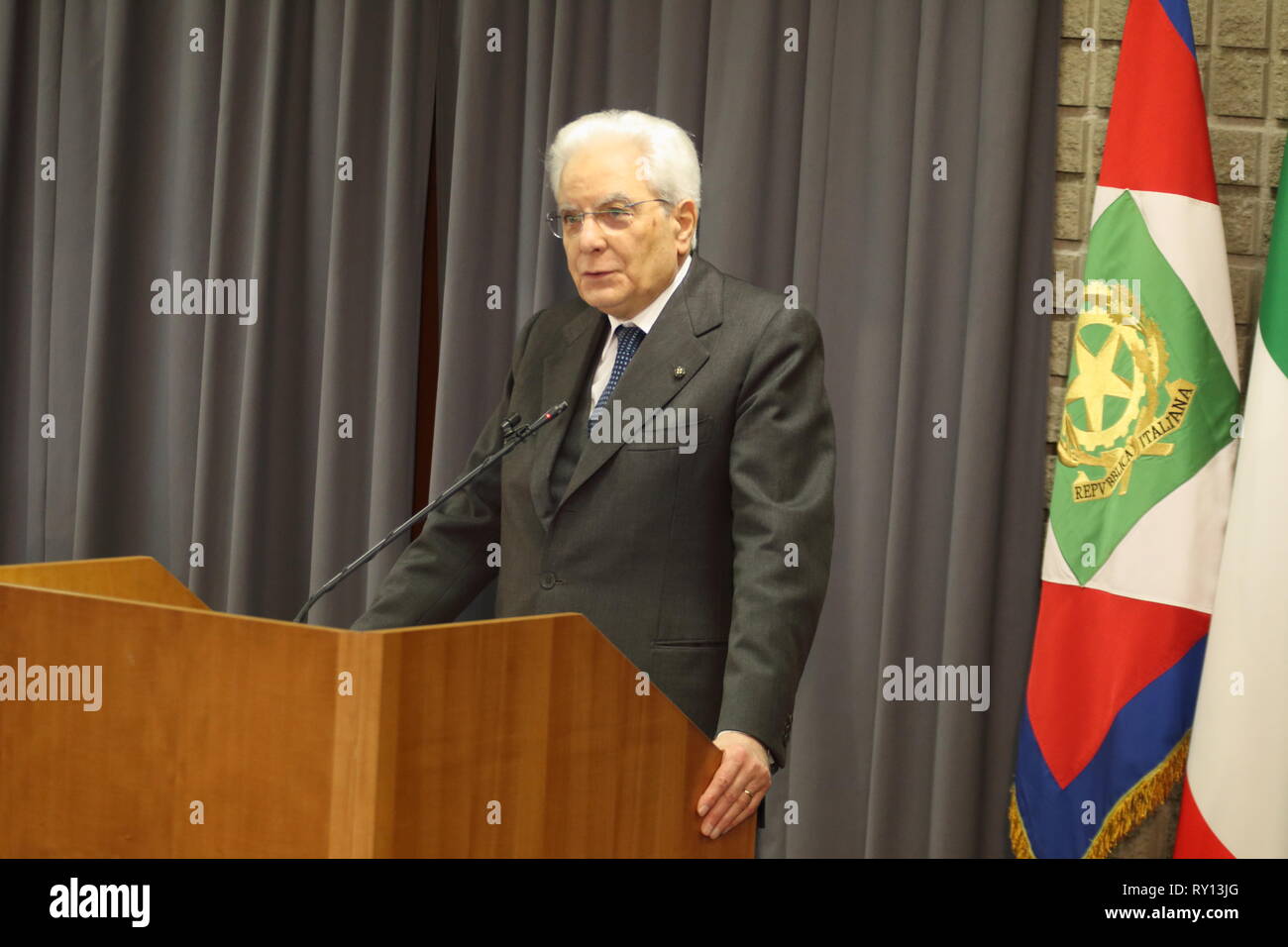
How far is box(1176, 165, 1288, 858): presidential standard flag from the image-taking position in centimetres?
216

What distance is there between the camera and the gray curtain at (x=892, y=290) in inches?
102

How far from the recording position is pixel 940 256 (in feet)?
8.71

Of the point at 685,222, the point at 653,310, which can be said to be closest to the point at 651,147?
the point at 685,222

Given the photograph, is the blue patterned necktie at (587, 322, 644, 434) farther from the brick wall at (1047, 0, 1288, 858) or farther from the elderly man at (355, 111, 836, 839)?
the brick wall at (1047, 0, 1288, 858)

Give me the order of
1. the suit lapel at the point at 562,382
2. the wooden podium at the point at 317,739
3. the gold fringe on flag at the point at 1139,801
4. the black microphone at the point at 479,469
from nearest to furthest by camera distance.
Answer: the wooden podium at the point at 317,739
the black microphone at the point at 479,469
the suit lapel at the point at 562,382
the gold fringe on flag at the point at 1139,801

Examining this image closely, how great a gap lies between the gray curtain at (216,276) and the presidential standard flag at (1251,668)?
70.7 inches

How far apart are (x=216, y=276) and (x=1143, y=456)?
7.12ft

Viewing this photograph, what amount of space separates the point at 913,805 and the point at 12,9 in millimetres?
2992

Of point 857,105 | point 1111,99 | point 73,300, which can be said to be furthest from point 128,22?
point 1111,99

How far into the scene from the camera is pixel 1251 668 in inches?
85.7

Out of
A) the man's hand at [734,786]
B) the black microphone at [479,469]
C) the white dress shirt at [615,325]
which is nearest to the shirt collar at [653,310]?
the white dress shirt at [615,325]

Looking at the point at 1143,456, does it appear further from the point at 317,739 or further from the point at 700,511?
the point at 317,739

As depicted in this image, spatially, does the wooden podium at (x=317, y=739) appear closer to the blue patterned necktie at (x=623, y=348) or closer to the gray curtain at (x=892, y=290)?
the blue patterned necktie at (x=623, y=348)

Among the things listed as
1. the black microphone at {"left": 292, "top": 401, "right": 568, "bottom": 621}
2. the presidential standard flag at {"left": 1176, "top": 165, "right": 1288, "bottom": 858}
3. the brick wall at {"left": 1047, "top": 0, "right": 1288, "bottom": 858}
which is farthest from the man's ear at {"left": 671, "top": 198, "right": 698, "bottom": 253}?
the brick wall at {"left": 1047, "top": 0, "right": 1288, "bottom": 858}
